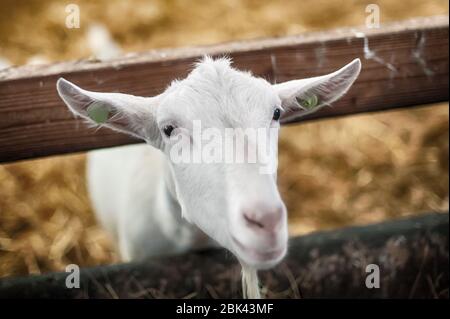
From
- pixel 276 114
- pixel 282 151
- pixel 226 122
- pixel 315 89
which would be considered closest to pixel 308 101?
pixel 315 89

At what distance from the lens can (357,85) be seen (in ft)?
6.41

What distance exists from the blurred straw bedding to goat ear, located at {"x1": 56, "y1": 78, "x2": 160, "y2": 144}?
149cm

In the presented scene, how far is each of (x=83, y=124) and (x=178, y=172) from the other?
365 mm

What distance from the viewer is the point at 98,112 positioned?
155 cm

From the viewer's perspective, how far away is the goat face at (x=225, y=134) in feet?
4.45

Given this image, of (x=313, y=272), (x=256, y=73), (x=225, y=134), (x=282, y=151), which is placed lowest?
(x=313, y=272)

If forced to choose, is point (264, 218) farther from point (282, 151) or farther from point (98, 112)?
point (282, 151)

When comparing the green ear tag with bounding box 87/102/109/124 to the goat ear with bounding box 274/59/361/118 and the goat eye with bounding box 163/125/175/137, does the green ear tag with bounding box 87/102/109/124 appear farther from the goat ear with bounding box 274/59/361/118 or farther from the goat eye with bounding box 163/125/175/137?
the goat ear with bounding box 274/59/361/118

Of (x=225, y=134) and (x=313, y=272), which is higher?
(x=225, y=134)

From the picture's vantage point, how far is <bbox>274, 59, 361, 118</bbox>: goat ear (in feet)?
5.16

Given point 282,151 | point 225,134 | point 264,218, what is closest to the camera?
point 264,218

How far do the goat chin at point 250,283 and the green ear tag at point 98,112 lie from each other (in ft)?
1.64

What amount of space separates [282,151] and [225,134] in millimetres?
2164

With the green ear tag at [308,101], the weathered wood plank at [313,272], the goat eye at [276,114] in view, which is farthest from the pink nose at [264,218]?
the weathered wood plank at [313,272]
